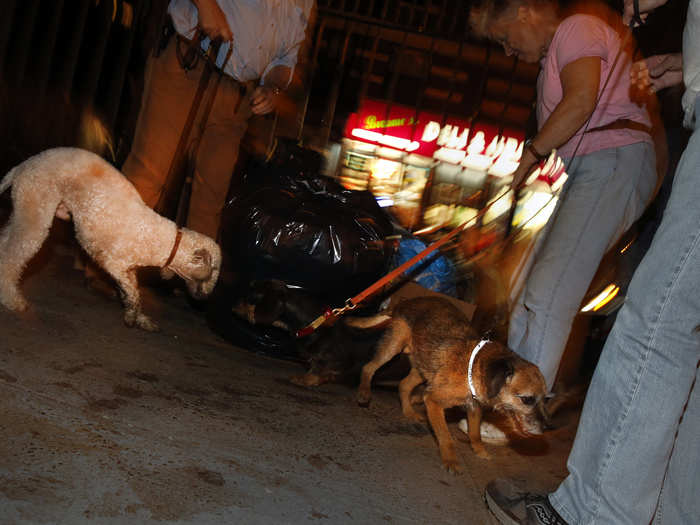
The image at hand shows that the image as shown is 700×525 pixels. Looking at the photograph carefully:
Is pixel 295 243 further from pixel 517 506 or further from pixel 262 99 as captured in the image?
pixel 517 506

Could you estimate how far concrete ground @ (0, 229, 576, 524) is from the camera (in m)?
1.79

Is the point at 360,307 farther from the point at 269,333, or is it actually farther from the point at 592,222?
the point at 592,222

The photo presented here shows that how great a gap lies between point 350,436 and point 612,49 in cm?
242

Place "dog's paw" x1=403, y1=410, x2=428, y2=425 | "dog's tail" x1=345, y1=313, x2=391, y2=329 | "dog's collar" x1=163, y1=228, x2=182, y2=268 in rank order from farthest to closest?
"dog's tail" x1=345, y1=313, x2=391, y2=329 → "dog's collar" x1=163, y1=228, x2=182, y2=268 → "dog's paw" x1=403, y1=410, x2=428, y2=425

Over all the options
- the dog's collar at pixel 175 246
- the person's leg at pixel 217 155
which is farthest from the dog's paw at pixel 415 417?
the person's leg at pixel 217 155

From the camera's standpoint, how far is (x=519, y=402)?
9.25 feet

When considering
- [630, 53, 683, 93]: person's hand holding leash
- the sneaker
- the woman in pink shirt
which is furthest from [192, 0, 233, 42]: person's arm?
the sneaker

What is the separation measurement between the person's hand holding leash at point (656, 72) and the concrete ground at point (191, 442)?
2160mm

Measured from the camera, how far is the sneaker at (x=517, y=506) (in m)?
1.97

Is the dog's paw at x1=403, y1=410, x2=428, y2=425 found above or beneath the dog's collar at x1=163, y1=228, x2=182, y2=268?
beneath

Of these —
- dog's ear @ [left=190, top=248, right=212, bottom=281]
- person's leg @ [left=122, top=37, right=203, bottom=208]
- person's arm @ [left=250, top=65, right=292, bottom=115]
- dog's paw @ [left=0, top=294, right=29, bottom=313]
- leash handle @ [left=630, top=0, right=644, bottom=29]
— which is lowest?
dog's paw @ [left=0, top=294, right=29, bottom=313]

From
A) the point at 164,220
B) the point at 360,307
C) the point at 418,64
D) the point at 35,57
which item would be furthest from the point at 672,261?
the point at 418,64

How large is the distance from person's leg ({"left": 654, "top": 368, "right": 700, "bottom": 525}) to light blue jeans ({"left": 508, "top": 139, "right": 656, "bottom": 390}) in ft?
3.22

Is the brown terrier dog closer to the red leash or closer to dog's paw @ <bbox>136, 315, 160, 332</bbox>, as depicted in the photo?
the red leash
